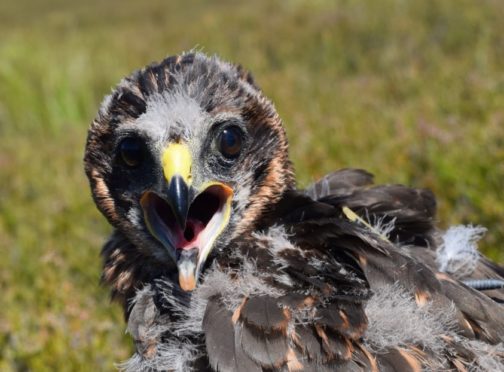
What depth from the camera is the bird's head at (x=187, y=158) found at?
266cm

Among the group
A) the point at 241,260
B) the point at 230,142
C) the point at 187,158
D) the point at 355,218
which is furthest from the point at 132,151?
the point at 355,218

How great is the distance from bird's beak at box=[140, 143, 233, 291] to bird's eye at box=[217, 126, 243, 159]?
15cm

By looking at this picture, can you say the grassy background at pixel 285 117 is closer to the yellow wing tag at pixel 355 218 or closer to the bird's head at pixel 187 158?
the bird's head at pixel 187 158

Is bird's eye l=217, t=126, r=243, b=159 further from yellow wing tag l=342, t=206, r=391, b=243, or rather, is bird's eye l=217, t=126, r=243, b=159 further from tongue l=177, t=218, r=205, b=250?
yellow wing tag l=342, t=206, r=391, b=243

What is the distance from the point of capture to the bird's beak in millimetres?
2506

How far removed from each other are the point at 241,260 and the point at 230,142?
20.0 inches

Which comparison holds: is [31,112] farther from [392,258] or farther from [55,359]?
[392,258]

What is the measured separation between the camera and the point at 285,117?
841 cm

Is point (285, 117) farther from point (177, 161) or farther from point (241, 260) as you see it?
point (177, 161)

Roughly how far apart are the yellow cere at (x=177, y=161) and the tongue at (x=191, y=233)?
8.4 inches

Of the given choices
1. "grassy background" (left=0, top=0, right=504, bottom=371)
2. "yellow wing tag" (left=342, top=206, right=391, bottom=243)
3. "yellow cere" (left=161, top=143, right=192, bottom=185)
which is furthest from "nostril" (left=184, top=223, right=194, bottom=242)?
"grassy background" (left=0, top=0, right=504, bottom=371)

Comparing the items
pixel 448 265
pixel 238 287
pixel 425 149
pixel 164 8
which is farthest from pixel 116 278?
pixel 164 8

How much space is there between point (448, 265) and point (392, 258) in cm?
65

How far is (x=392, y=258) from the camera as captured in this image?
271cm
